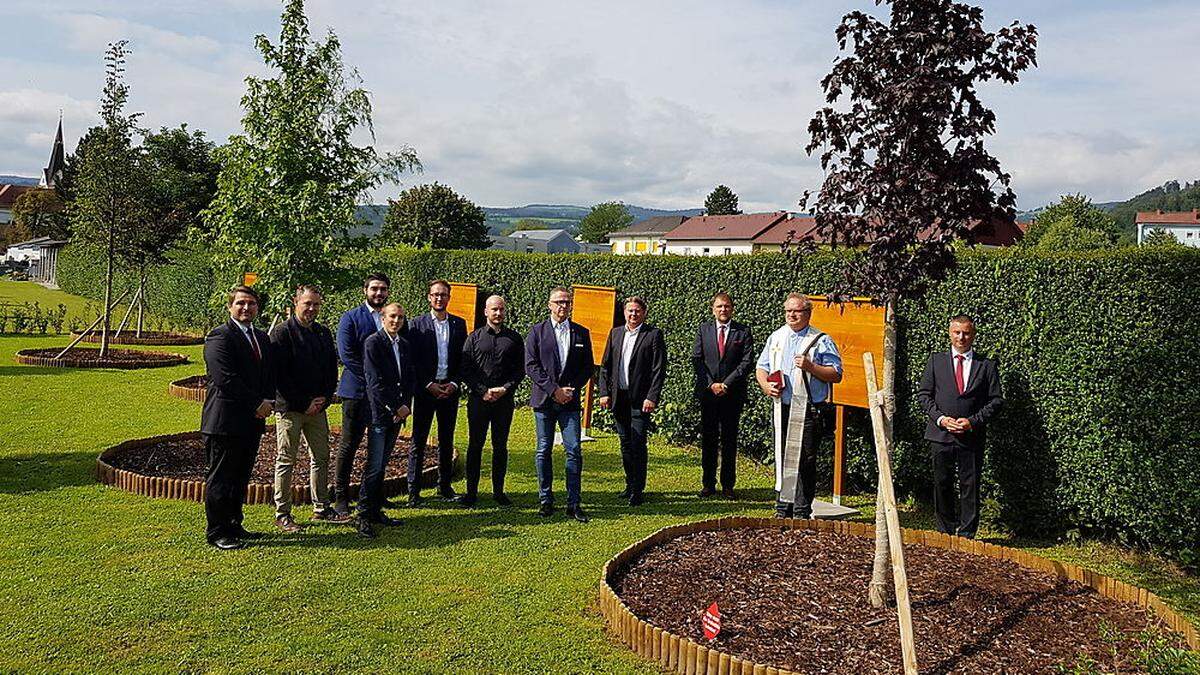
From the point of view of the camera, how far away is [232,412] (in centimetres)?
696

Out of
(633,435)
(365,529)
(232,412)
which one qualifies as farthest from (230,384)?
(633,435)

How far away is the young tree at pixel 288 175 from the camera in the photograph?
11.1 metres

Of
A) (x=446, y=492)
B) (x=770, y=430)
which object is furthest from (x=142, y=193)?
(x=770, y=430)

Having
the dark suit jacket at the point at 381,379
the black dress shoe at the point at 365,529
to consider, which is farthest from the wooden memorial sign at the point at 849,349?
the black dress shoe at the point at 365,529

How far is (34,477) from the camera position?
9.10m

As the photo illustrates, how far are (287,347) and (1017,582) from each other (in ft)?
19.5

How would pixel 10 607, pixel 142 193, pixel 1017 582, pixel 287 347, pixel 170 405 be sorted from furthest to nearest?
pixel 142 193 < pixel 170 405 < pixel 287 347 < pixel 1017 582 < pixel 10 607

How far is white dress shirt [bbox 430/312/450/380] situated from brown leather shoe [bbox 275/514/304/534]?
1.99 m

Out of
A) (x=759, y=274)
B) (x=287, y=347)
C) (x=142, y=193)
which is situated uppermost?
(x=142, y=193)

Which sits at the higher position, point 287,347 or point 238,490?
point 287,347

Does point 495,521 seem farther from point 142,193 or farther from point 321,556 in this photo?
point 142,193

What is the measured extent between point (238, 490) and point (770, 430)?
5927mm

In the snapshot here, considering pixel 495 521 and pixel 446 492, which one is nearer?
pixel 495 521

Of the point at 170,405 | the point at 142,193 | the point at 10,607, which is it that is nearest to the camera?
the point at 10,607
